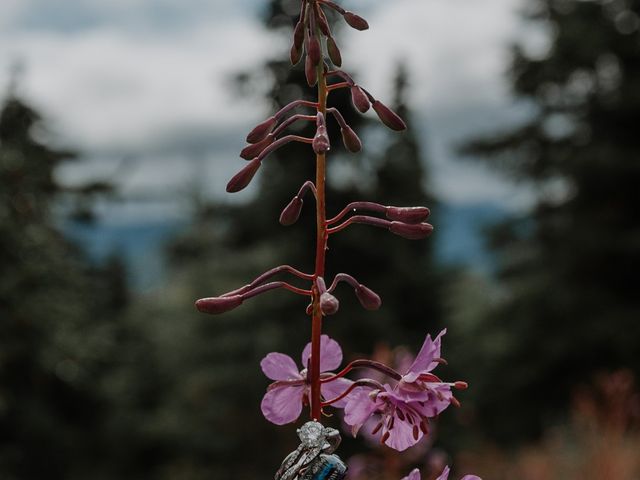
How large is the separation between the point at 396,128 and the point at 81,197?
7.94 metres

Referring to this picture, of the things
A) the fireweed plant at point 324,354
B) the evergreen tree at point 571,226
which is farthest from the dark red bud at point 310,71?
the evergreen tree at point 571,226

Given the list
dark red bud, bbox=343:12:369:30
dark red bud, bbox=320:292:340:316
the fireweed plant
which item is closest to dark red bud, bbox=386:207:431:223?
the fireweed plant

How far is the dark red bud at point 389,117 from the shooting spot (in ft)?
4.29

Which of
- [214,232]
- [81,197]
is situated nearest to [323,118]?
[81,197]

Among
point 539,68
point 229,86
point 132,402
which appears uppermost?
point 539,68

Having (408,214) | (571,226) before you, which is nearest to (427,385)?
(408,214)

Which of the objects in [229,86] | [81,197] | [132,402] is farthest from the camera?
[132,402]

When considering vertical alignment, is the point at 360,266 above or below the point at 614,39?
below

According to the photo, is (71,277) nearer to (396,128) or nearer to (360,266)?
(360,266)

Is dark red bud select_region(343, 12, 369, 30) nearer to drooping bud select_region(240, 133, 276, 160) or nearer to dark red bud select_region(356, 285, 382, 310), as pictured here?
drooping bud select_region(240, 133, 276, 160)

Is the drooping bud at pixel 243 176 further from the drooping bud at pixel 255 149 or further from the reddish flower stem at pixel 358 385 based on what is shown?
the reddish flower stem at pixel 358 385

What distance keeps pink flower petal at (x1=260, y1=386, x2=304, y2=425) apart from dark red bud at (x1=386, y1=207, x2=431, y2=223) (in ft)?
1.01

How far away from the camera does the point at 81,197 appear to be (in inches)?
344

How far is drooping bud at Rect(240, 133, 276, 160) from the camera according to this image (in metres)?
1.30
